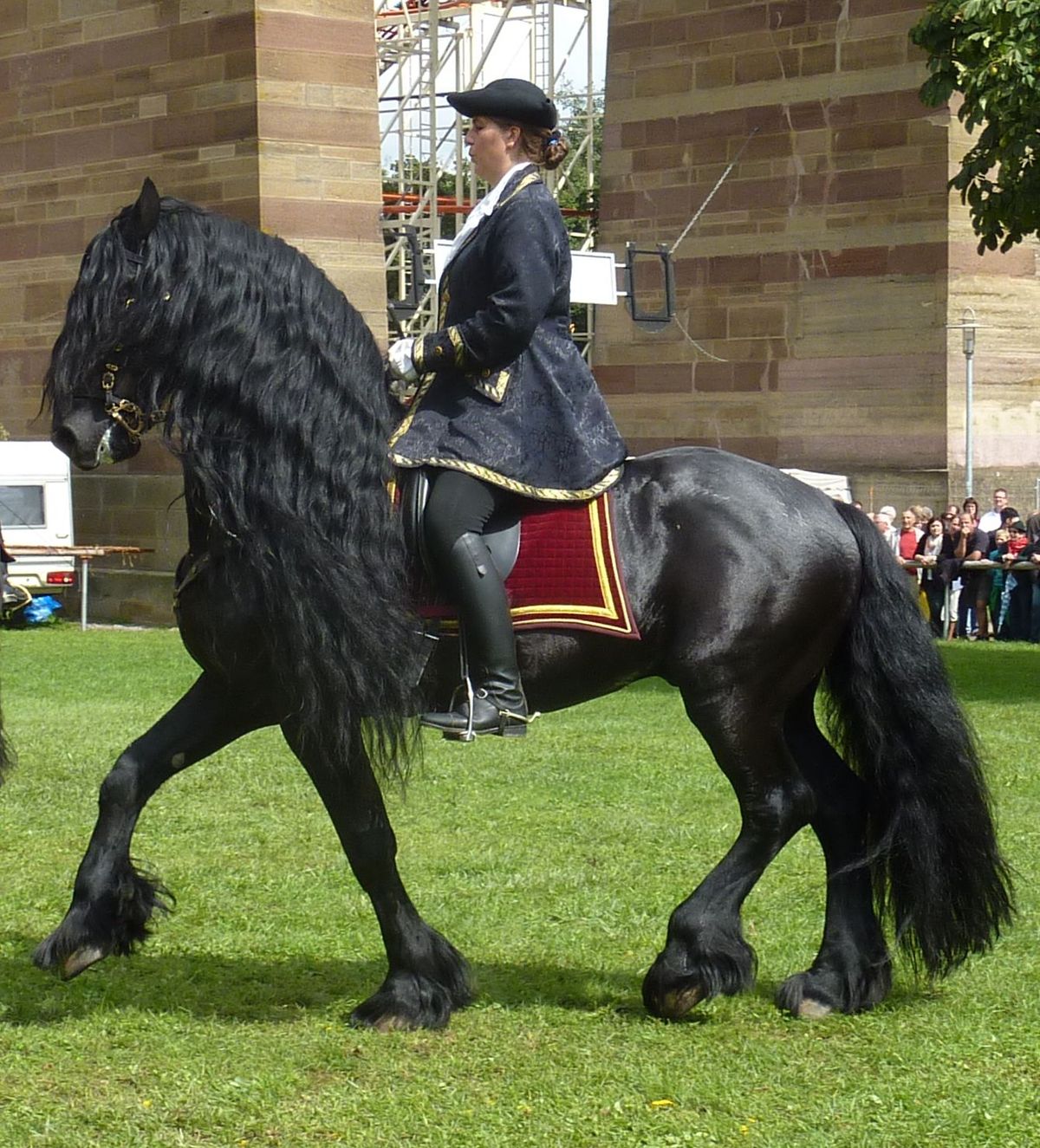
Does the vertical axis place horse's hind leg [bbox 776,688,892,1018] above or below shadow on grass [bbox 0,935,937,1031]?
above

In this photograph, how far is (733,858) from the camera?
19.4ft

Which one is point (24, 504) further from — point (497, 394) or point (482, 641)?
point (482, 641)

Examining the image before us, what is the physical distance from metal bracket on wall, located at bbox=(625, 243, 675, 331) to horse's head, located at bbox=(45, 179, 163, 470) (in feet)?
54.8

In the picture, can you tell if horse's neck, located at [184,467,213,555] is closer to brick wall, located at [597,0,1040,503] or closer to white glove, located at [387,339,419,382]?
white glove, located at [387,339,419,382]

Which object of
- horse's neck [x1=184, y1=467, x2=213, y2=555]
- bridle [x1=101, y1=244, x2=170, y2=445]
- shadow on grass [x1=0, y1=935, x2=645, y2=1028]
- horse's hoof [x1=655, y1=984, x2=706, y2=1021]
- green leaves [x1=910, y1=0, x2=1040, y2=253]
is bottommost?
shadow on grass [x1=0, y1=935, x2=645, y2=1028]

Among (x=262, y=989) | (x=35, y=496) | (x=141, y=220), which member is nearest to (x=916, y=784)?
(x=262, y=989)

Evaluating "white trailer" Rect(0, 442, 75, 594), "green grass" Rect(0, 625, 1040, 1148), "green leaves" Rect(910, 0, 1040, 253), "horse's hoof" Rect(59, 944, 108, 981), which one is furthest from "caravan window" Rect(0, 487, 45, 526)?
"horse's hoof" Rect(59, 944, 108, 981)

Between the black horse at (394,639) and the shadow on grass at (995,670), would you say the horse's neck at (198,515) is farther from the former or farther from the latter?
the shadow on grass at (995,670)

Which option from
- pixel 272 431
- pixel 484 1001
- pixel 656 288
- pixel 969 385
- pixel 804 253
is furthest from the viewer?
pixel 656 288

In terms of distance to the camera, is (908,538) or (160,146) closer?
(160,146)

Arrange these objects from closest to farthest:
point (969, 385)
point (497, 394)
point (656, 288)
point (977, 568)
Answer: point (497, 394) → point (977, 568) → point (969, 385) → point (656, 288)

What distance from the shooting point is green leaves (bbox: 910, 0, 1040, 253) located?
15.1m

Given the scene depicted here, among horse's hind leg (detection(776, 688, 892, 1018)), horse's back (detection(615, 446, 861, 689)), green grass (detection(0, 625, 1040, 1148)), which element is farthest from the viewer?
horse's hind leg (detection(776, 688, 892, 1018))

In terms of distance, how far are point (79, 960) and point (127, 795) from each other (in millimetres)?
512
